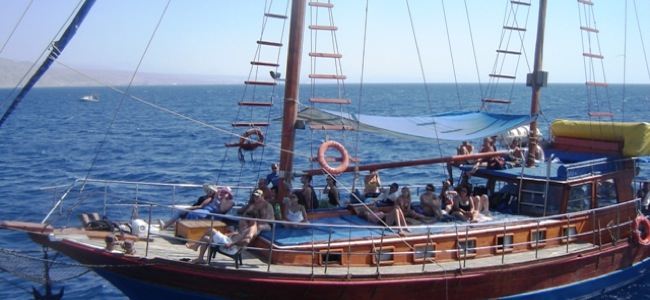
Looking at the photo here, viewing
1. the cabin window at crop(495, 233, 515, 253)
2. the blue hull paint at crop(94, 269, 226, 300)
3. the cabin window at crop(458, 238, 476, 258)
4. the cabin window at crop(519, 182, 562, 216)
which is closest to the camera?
the blue hull paint at crop(94, 269, 226, 300)

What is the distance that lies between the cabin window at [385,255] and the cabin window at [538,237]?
3890 millimetres

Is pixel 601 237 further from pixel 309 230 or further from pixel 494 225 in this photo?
pixel 309 230

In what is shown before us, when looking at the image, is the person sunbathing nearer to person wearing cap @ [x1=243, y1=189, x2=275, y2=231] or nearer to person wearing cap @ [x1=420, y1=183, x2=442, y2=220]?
person wearing cap @ [x1=243, y1=189, x2=275, y2=231]

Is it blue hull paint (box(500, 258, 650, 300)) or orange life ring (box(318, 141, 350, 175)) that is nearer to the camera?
orange life ring (box(318, 141, 350, 175))

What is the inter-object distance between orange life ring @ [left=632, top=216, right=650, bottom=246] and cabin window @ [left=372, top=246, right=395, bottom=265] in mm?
7642

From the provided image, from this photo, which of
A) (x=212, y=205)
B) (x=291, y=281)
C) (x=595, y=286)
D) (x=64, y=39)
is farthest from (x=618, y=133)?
(x=64, y=39)

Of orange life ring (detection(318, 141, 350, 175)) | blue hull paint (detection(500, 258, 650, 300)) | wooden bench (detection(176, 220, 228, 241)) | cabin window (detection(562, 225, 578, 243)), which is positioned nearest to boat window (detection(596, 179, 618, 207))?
cabin window (detection(562, 225, 578, 243))

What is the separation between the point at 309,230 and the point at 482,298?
419cm

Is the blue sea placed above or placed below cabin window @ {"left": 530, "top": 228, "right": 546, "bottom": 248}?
below

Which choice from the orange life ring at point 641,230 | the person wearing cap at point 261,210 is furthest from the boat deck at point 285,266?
the orange life ring at point 641,230

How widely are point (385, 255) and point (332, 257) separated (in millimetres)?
1225

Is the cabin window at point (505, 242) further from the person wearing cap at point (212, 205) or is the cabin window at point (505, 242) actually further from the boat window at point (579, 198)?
the person wearing cap at point (212, 205)

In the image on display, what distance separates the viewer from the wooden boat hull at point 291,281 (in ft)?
41.2

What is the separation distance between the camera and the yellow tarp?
17656 millimetres
